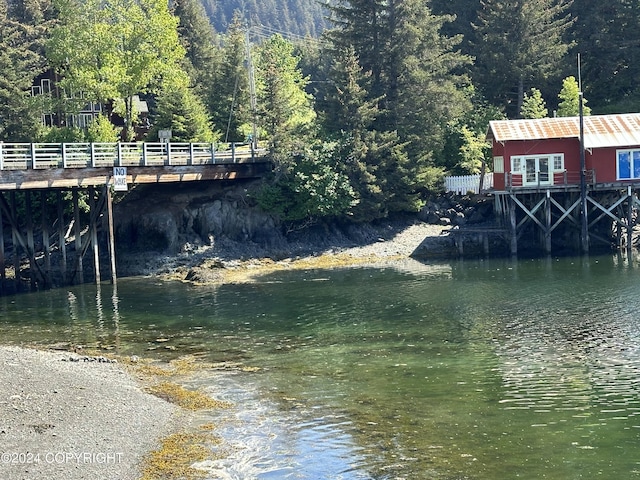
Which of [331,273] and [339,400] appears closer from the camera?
[339,400]

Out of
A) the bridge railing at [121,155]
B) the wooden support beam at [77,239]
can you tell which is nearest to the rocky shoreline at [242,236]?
the bridge railing at [121,155]

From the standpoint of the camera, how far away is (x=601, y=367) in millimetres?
23250

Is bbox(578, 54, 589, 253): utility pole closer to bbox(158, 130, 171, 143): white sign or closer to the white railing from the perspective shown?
the white railing

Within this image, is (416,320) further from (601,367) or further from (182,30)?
(182,30)

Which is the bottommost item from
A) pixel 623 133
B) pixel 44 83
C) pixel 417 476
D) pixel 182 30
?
pixel 417 476

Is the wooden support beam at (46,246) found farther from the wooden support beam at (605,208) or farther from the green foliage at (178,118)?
the wooden support beam at (605,208)

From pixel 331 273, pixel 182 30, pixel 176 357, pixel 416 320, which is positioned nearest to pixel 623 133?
pixel 331 273

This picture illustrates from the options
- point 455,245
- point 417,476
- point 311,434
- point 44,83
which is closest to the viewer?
point 417,476

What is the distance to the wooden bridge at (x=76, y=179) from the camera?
40031 millimetres

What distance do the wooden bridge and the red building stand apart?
1274 cm

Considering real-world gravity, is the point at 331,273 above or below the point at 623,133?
below

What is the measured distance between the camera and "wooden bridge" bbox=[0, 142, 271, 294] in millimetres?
40031

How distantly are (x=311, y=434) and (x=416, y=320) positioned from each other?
12.5 m

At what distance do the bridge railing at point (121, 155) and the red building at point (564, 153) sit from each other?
12946 mm
